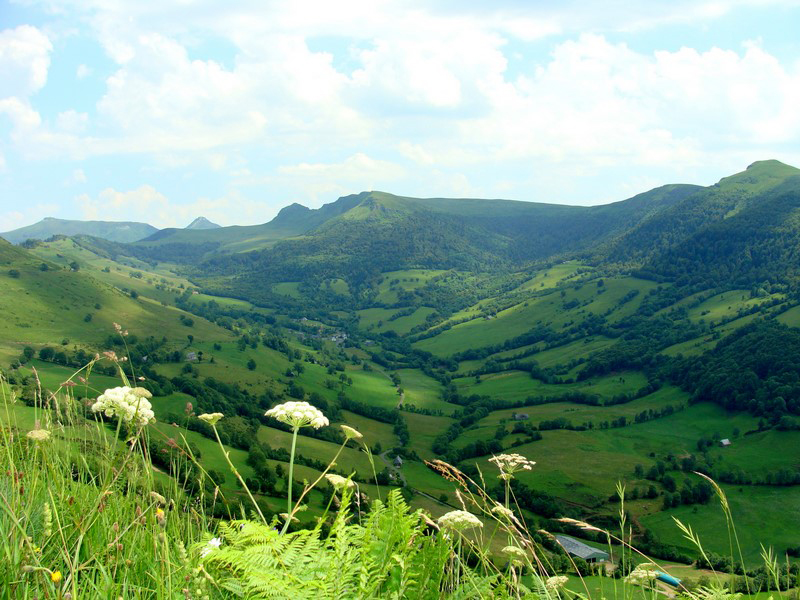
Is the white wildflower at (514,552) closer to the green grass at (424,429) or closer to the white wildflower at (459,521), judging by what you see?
the white wildflower at (459,521)

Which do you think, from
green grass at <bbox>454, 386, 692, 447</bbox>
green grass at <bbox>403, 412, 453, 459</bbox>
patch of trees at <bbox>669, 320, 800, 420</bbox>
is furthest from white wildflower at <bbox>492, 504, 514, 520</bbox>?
patch of trees at <bbox>669, 320, 800, 420</bbox>

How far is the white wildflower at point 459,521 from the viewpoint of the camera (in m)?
4.43

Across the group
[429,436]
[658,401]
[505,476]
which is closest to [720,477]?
[658,401]

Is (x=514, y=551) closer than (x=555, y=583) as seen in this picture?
No

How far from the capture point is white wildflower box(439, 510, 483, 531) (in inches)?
175

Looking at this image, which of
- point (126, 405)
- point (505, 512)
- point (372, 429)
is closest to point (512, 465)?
point (505, 512)

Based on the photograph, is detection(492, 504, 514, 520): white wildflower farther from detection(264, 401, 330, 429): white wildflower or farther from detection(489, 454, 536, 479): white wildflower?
detection(264, 401, 330, 429): white wildflower

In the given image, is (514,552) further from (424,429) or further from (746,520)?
(424,429)

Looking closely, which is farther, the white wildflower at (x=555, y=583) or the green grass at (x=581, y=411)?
the green grass at (x=581, y=411)

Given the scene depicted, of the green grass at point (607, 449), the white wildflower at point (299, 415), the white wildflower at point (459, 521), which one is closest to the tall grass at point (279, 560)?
the white wildflower at point (459, 521)

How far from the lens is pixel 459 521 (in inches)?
178

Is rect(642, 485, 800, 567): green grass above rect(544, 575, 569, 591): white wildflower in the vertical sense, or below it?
below

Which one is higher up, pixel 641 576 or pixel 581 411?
pixel 641 576

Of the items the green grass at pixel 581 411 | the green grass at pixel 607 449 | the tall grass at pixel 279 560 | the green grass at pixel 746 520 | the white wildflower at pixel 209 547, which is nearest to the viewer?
the tall grass at pixel 279 560
